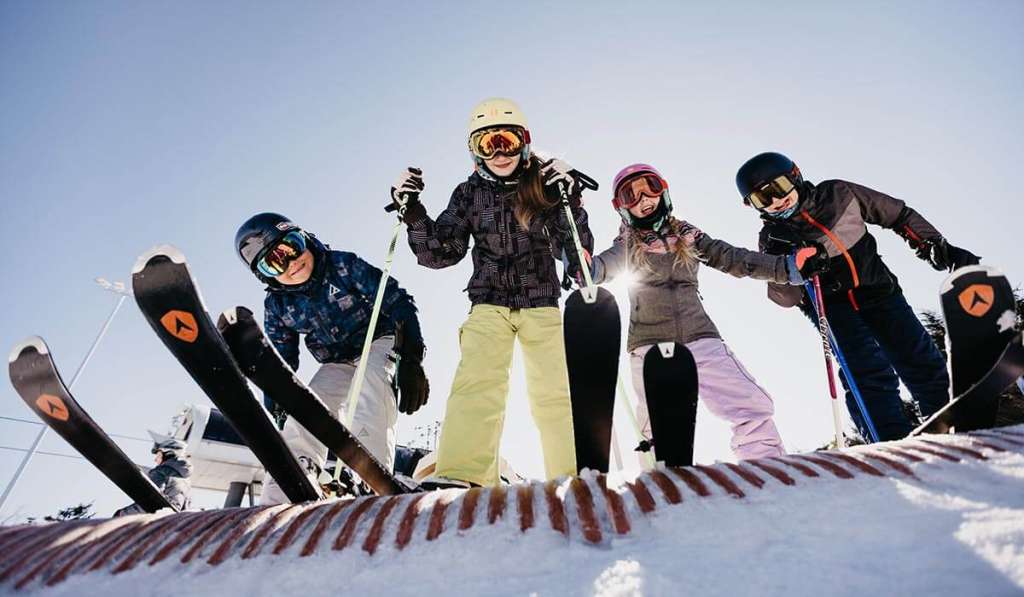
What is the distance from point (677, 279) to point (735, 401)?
3.36 ft

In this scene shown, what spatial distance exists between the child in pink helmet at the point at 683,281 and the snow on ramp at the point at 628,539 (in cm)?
163

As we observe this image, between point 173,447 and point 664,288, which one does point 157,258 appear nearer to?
point 664,288

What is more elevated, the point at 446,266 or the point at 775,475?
the point at 446,266

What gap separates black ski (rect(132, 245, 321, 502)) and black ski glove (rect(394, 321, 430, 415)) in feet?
5.38

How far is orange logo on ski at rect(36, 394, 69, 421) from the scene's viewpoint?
2066 millimetres

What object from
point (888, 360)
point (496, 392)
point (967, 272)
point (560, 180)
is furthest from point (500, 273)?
point (888, 360)

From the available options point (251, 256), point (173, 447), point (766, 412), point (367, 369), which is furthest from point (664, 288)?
point (173, 447)

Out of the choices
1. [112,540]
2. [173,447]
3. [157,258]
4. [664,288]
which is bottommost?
[173,447]

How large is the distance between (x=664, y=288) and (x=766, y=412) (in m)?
1.15

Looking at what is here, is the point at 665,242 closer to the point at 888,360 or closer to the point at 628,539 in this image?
the point at 888,360

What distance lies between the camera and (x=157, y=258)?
5.80ft

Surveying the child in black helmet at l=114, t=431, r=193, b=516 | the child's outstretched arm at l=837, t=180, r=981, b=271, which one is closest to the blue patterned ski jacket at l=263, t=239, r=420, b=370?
the child's outstretched arm at l=837, t=180, r=981, b=271

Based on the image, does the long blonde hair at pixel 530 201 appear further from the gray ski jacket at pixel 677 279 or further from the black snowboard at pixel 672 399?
the black snowboard at pixel 672 399

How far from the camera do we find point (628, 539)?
1.38 metres
